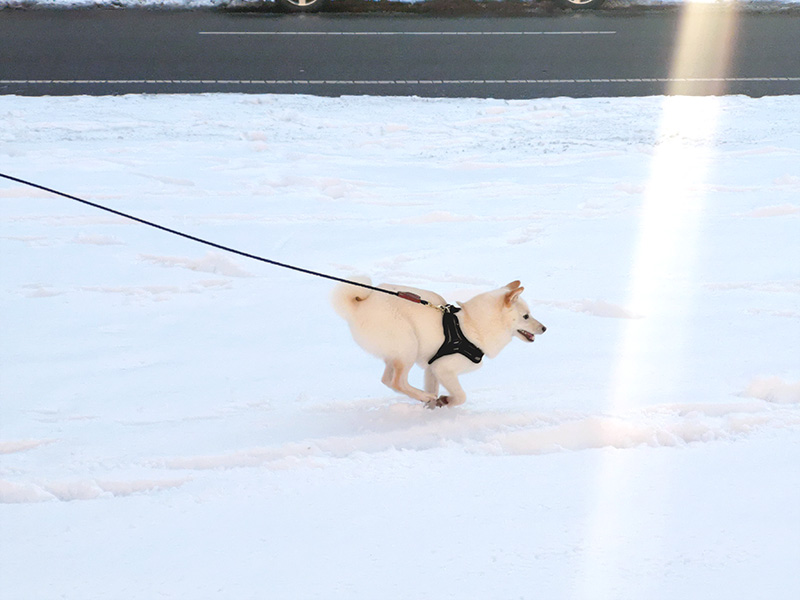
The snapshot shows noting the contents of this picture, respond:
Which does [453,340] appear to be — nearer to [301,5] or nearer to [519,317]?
[519,317]

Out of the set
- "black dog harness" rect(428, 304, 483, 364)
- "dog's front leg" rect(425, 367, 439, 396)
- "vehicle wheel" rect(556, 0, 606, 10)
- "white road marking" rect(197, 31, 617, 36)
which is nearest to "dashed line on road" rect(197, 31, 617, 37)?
"white road marking" rect(197, 31, 617, 36)

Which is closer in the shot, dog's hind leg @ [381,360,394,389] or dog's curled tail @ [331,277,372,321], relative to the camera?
dog's curled tail @ [331,277,372,321]

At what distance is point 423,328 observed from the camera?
4.41 m

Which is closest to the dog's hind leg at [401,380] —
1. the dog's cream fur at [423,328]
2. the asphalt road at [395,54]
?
the dog's cream fur at [423,328]

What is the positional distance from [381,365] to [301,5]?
11.1m

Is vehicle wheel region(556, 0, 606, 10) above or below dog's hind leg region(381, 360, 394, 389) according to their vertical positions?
above

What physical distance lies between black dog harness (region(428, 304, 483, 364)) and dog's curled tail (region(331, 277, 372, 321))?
396 millimetres

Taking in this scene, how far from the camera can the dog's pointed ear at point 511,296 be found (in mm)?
4484

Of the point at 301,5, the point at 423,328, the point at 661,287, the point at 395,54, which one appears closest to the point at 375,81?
the point at 395,54

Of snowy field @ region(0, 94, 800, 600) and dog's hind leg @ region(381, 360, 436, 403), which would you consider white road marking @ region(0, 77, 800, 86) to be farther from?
dog's hind leg @ region(381, 360, 436, 403)

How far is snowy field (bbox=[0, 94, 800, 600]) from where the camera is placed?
11.1 feet

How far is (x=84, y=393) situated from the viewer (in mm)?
4832

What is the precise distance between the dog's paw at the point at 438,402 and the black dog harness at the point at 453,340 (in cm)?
20

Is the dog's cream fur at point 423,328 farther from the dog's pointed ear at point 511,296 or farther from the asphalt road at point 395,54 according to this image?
the asphalt road at point 395,54
